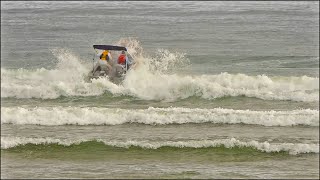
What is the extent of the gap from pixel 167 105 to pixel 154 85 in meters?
2.14

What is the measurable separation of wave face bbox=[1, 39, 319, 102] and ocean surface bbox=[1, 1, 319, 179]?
42 mm

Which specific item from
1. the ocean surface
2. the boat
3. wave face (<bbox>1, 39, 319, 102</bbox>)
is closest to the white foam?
the ocean surface

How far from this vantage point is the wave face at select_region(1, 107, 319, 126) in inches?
728

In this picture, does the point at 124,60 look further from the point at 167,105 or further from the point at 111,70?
the point at 167,105

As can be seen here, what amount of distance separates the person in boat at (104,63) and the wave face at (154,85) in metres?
0.56

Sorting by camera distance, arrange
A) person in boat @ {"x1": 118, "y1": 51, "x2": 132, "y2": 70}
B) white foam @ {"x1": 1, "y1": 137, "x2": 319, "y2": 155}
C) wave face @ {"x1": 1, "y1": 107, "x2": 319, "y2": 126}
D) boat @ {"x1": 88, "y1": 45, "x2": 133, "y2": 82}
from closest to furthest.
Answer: white foam @ {"x1": 1, "y1": 137, "x2": 319, "y2": 155} < wave face @ {"x1": 1, "y1": 107, "x2": 319, "y2": 126} < boat @ {"x1": 88, "y1": 45, "x2": 133, "y2": 82} < person in boat @ {"x1": 118, "y1": 51, "x2": 132, "y2": 70}

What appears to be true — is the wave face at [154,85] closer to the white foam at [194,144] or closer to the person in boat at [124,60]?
the person in boat at [124,60]

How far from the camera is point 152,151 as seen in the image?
637 inches

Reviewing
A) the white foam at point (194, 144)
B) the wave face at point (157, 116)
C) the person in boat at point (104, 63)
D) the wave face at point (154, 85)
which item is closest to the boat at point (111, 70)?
the person in boat at point (104, 63)

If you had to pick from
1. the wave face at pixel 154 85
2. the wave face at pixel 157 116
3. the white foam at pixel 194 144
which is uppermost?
the wave face at pixel 154 85

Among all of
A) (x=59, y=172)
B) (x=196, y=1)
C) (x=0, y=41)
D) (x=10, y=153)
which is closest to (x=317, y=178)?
(x=59, y=172)

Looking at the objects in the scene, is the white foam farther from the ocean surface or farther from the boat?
the boat

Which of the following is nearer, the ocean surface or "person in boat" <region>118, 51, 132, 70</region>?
the ocean surface

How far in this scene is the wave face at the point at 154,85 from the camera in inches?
859
